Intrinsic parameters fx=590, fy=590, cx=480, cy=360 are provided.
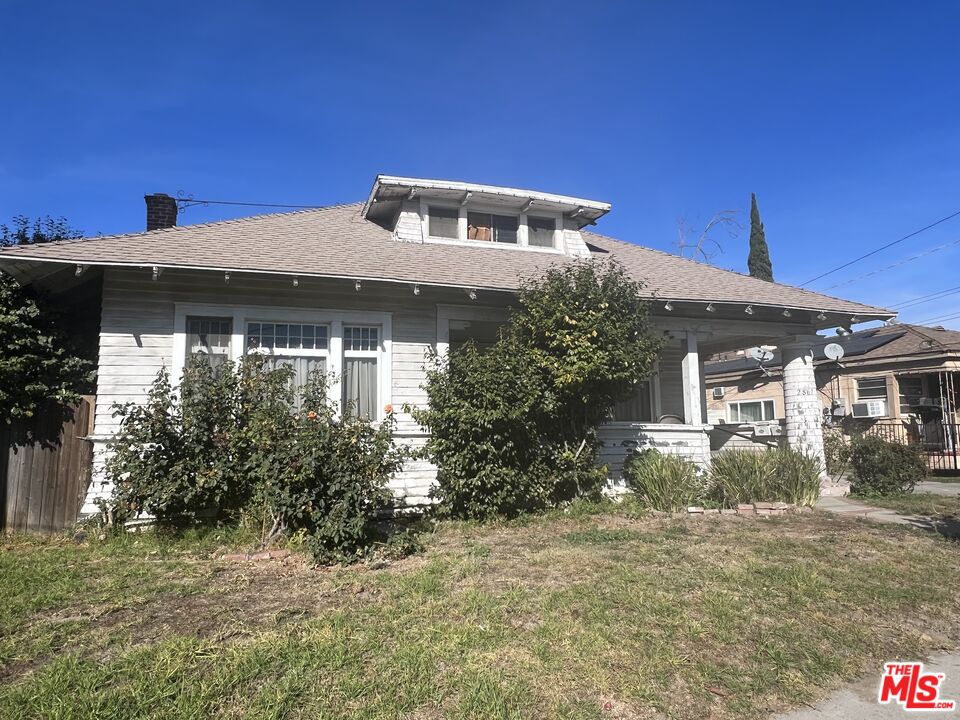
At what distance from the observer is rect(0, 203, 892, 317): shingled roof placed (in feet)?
26.1

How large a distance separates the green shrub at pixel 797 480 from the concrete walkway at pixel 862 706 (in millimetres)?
5818

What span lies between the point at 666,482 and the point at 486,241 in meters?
5.89

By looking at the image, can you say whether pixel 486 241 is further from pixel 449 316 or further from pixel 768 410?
pixel 768 410

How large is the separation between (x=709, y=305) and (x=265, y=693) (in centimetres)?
963

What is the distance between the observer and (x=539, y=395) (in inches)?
318

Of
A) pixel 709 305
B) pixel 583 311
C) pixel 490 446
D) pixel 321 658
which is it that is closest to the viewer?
pixel 321 658

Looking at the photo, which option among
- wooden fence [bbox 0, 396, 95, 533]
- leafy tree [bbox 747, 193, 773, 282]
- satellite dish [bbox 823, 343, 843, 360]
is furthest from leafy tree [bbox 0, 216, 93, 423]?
leafy tree [bbox 747, 193, 773, 282]

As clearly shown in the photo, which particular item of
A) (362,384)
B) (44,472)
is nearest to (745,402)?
(362,384)

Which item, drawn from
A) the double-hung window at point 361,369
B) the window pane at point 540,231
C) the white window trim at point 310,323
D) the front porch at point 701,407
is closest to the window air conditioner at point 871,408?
the front porch at point 701,407

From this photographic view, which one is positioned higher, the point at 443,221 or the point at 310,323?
the point at 443,221

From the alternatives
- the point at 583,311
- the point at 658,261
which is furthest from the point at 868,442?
the point at 583,311

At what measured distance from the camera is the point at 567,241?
1240cm

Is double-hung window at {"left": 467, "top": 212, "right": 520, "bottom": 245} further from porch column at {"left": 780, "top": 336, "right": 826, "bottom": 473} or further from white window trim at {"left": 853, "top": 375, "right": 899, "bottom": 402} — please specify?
white window trim at {"left": 853, "top": 375, "right": 899, "bottom": 402}

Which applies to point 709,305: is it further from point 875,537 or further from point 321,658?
point 321,658
